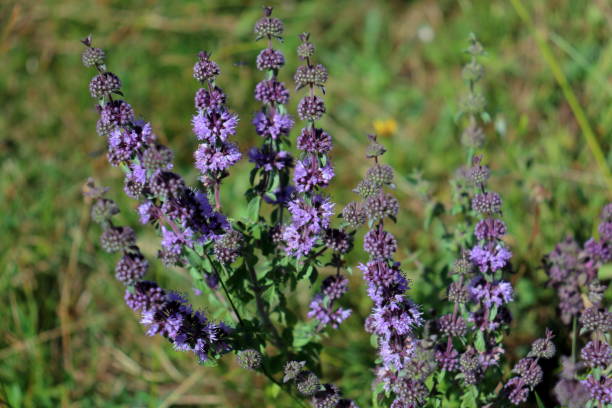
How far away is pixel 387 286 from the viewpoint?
8.32 feet

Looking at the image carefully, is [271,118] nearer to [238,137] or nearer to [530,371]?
[530,371]

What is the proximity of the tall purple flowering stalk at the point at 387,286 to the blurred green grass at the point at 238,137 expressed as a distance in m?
0.96

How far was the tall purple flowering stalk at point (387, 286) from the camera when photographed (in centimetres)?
245

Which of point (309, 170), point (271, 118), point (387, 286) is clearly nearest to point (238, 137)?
point (271, 118)

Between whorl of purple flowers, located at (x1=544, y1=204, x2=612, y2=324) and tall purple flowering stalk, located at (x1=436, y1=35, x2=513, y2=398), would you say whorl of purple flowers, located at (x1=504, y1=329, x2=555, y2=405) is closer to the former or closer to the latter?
tall purple flowering stalk, located at (x1=436, y1=35, x2=513, y2=398)

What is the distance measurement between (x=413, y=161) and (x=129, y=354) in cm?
283

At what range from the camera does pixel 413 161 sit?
5.38 metres

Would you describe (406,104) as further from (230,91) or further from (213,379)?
(213,379)

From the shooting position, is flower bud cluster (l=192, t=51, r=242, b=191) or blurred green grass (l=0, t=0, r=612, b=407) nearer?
flower bud cluster (l=192, t=51, r=242, b=191)

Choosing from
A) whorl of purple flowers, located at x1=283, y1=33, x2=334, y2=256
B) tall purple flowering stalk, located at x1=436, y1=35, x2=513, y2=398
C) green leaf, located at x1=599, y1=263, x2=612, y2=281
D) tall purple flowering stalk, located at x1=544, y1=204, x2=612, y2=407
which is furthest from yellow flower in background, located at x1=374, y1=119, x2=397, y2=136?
whorl of purple flowers, located at x1=283, y1=33, x2=334, y2=256

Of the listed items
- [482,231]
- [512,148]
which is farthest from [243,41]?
[482,231]

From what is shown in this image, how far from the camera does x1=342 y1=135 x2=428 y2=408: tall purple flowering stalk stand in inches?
96.3

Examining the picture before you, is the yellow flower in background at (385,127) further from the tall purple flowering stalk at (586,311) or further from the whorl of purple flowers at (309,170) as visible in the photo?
the whorl of purple flowers at (309,170)

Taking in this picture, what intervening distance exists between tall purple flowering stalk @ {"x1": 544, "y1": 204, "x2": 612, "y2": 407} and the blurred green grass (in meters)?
0.21
